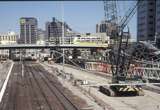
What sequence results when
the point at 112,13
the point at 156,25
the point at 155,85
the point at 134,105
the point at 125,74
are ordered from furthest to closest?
the point at 156,25, the point at 112,13, the point at 155,85, the point at 125,74, the point at 134,105

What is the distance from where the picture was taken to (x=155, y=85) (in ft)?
155

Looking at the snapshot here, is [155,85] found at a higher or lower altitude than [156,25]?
lower

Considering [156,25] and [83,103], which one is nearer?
[83,103]

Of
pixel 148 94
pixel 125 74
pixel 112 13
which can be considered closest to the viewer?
pixel 148 94

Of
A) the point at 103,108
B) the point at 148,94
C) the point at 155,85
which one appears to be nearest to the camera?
the point at 103,108

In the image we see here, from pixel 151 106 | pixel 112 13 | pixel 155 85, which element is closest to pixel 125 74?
pixel 155 85

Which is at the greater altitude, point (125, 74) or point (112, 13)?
point (112, 13)

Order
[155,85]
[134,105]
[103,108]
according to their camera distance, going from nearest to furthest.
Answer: [103,108]
[134,105]
[155,85]

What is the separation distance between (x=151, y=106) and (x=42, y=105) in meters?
8.49

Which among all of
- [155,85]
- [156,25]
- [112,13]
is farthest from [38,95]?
[156,25]

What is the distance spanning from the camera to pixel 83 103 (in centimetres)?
3375

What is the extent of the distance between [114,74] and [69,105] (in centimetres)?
1389

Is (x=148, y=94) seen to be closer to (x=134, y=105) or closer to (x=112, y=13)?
(x=134, y=105)

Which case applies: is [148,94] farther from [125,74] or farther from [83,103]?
[83,103]
